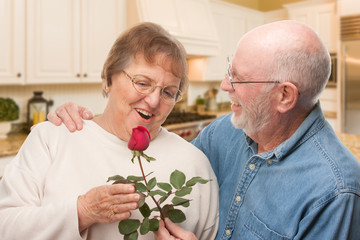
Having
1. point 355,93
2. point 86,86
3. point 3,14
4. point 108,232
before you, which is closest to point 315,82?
point 108,232

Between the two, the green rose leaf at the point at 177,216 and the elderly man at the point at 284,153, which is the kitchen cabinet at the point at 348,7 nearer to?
the elderly man at the point at 284,153

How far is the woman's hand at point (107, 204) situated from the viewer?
743 mm

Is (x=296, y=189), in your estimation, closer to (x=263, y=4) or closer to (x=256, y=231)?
(x=256, y=231)

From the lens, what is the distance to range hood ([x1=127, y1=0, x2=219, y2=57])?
143 inches

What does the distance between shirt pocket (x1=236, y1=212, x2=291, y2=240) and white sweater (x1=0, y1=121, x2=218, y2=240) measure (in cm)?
14

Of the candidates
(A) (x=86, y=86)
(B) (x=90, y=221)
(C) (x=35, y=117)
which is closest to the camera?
(B) (x=90, y=221)

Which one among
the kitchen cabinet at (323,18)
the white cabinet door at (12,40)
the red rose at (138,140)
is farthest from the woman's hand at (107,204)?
the kitchen cabinet at (323,18)

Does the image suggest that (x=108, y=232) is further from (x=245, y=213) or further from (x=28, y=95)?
(x=28, y=95)

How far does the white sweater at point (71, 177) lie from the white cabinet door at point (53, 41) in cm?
219

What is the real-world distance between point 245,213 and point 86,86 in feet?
10.2

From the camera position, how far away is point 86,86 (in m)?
3.83

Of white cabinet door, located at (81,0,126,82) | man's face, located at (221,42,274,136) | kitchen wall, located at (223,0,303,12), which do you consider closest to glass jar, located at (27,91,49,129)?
white cabinet door, located at (81,0,126,82)

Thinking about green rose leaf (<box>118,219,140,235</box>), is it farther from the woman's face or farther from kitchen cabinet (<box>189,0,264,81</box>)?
kitchen cabinet (<box>189,0,264,81</box>)

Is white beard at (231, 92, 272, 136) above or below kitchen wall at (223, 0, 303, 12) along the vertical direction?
below
